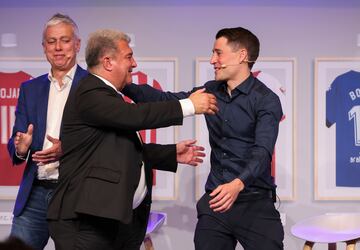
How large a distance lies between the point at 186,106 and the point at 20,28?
2192 mm

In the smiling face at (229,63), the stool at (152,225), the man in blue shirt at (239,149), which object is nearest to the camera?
the man in blue shirt at (239,149)

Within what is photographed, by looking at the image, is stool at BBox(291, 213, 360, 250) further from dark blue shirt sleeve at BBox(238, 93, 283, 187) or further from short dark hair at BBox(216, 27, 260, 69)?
short dark hair at BBox(216, 27, 260, 69)

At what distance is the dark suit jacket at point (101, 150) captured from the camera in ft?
7.51

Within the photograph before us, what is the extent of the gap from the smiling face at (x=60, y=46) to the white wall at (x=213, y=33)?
3.73 feet

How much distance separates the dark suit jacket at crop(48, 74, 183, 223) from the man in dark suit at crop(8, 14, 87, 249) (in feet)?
1.53

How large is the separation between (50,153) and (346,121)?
2.23m

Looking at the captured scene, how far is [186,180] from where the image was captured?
4152 millimetres

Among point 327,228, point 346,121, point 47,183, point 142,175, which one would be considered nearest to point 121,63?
point 142,175

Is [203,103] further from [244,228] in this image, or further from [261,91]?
[244,228]

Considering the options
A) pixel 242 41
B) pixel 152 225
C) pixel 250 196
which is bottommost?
pixel 152 225

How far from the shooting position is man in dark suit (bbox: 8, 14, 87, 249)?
114 inches

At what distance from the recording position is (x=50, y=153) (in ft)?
8.62

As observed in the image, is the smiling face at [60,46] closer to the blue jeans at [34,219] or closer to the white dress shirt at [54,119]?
the white dress shirt at [54,119]

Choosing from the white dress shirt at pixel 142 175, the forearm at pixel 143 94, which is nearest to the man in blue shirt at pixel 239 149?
the forearm at pixel 143 94
